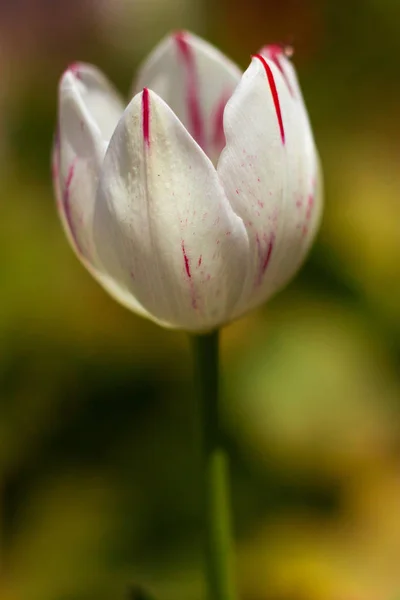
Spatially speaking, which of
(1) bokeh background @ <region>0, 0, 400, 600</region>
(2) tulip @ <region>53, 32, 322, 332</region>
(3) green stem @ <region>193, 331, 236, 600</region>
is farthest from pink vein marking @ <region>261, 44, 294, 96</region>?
(1) bokeh background @ <region>0, 0, 400, 600</region>

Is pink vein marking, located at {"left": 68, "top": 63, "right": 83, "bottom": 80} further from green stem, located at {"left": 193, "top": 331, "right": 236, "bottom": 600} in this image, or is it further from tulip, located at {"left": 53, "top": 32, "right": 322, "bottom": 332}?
green stem, located at {"left": 193, "top": 331, "right": 236, "bottom": 600}

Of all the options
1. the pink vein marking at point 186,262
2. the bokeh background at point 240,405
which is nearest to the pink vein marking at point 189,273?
the pink vein marking at point 186,262

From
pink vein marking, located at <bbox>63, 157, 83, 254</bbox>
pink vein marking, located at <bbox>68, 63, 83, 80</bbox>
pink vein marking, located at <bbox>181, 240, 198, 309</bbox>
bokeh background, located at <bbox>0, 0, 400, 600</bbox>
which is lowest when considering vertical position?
bokeh background, located at <bbox>0, 0, 400, 600</bbox>

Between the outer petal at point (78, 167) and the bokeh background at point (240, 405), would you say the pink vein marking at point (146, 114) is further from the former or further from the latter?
the bokeh background at point (240, 405)

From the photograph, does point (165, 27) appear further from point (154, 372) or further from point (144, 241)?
point (144, 241)

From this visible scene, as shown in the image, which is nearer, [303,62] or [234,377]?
[234,377]

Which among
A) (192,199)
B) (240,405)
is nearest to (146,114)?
(192,199)

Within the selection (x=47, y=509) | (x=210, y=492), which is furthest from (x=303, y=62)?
(x=210, y=492)
